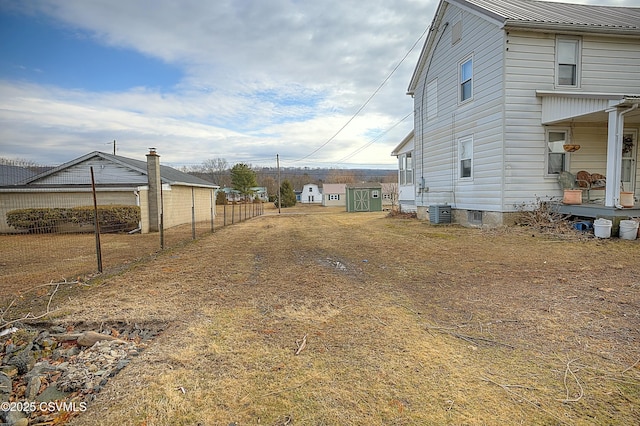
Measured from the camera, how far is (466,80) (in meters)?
11.5

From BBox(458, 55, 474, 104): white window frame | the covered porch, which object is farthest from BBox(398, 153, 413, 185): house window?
the covered porch

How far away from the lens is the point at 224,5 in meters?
9.84

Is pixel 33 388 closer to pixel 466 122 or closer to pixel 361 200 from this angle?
pixel 466 122

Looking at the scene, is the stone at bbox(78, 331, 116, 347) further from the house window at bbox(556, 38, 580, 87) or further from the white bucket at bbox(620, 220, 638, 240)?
the house window at bbox(556, 38, 580, 87)

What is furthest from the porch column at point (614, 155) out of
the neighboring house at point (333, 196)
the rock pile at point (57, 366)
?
the neighboring house at point (333, 196)

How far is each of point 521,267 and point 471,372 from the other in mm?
3927

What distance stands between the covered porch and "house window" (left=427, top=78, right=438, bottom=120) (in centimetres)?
457

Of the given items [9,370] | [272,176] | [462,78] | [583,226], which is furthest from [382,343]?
[272,176]

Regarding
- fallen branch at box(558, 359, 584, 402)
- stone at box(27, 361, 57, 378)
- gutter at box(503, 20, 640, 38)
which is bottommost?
stone at box(27, 361, 57, 378)

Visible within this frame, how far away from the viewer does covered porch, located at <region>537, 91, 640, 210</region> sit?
7582mm

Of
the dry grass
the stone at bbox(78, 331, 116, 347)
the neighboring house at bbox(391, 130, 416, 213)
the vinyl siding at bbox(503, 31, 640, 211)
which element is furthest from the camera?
the neighboring house at bbox(391, 130, 416, 213)

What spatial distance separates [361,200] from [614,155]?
2548cm

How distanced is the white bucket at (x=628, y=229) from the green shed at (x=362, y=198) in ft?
83.2

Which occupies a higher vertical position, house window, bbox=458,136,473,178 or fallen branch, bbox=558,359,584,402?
house window, bbox=458,136,473,178
